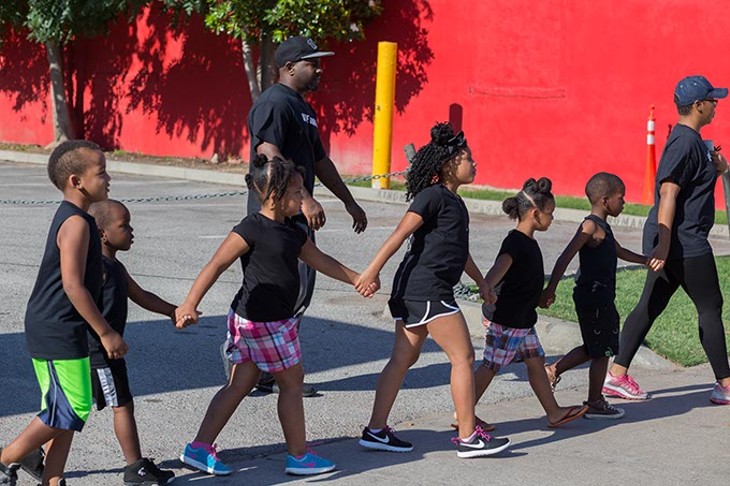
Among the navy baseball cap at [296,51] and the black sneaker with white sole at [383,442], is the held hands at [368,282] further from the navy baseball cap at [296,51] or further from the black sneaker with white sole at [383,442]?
the navy baseball cap at [296,51]

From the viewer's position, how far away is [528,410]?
6.89m

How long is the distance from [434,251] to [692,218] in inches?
73.8

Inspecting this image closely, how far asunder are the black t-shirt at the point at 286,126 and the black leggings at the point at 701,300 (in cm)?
206

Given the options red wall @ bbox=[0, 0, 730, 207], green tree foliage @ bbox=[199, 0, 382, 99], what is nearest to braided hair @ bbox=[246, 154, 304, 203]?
red wall @ bbox=[0, 0, 730, 207]

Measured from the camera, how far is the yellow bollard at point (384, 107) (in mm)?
18469

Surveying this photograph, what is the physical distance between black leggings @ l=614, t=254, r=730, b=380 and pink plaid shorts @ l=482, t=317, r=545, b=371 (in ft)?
3.82

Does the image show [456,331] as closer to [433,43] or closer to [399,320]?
[399,320]

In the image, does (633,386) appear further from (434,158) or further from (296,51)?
(296,51)

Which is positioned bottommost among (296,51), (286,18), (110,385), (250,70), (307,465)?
(307,465)

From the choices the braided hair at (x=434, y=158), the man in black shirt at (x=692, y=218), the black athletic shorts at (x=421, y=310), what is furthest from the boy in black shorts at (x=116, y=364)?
the man in black shirt at (x=692, y=218)

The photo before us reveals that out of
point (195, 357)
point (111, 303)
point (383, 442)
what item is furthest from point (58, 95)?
point (111, 303)

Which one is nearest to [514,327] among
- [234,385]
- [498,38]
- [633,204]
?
[234,385]

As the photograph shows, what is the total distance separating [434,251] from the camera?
589 cm

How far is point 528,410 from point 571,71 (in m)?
11.9
